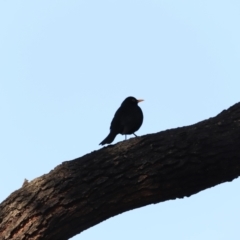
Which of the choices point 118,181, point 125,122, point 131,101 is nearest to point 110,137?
point 125,122

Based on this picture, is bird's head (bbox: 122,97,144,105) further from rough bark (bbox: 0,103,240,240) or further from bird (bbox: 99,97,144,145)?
rough bark (bbox: 0,103,240,240)

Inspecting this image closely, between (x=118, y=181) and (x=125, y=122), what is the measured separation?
10.5 feet

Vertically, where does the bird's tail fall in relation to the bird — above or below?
below

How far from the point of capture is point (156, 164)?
3.78 metres

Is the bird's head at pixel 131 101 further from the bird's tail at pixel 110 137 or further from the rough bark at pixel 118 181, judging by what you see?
the rough bark at pixel 118 181

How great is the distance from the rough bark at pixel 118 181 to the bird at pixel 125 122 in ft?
9.05

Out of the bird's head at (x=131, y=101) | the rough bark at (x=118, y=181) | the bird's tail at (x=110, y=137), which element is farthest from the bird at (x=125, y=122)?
the rough bark at (x=118, y=181)

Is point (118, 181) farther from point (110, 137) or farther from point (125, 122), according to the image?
point (125, 122)

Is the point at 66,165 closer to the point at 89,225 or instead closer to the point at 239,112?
the point at 89,225

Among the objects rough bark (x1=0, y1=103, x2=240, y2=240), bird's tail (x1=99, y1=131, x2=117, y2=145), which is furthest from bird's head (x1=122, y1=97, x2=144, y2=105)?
rough bark (x1=0, y1=103, x2=240, y2=240)

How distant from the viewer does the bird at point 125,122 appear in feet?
22.4

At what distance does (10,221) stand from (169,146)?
46.1 inches

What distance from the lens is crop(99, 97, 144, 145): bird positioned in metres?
6.83

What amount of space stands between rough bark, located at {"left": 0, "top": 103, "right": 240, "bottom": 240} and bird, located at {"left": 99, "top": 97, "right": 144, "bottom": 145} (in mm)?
2759
